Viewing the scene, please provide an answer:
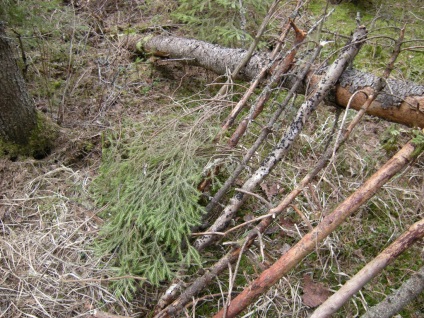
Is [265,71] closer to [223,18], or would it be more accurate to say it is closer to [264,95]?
[264,95]

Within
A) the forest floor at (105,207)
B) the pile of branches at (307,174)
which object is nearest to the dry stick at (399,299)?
the pile of branches at (307,174)

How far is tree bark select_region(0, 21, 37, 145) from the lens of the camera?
3258 mm

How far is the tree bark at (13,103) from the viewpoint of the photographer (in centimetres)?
326

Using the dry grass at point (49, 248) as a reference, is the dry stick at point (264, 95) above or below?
above

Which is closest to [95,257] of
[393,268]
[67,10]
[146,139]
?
[146,139]

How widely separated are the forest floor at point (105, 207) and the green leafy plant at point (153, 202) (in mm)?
167

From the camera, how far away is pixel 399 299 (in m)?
2.20

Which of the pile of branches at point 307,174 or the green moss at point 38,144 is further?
the green moss at point 38,144

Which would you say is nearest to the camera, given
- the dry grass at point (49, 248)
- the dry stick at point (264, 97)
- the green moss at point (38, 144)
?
the dry grass at point (49, 248)

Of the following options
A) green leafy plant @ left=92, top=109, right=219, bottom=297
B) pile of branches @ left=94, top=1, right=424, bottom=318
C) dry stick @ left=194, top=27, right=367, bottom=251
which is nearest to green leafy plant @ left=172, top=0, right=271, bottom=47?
pile of branches @ left=94, top=1, right=424, bottom=318

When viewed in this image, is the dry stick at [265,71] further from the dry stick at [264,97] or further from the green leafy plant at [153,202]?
the green leafy plant at [153,202]

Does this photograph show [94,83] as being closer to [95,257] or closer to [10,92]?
[10,92]

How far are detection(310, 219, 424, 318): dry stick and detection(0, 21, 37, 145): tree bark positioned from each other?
3.03 m

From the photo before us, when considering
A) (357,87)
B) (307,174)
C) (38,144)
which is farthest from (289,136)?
(38,144)
